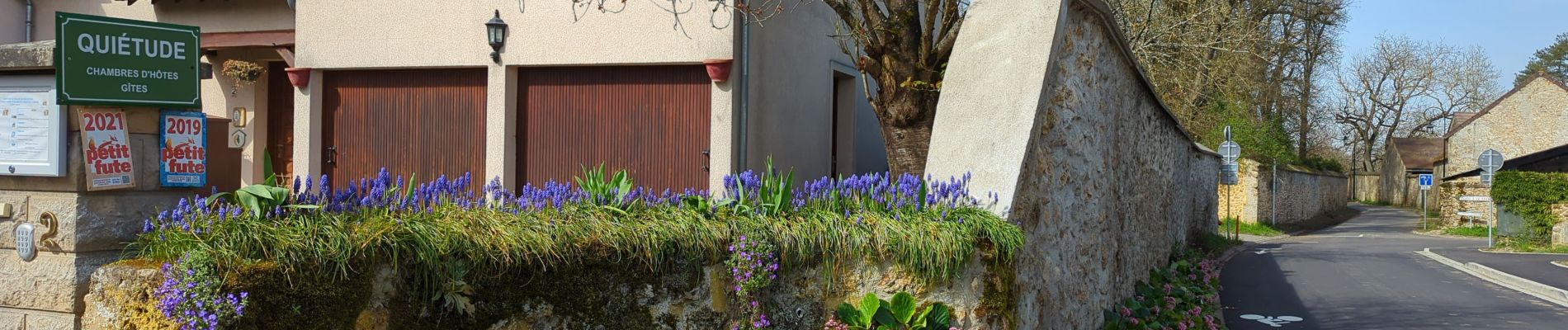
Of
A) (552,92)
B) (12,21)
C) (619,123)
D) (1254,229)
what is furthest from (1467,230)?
(12,21)

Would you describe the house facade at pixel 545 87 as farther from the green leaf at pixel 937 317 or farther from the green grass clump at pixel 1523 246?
the green grass clump at pixel 1523 246

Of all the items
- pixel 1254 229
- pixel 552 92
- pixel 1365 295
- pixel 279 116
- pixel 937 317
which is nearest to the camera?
pixel 937 317

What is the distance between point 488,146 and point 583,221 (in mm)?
6466

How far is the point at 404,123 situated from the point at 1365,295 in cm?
1077

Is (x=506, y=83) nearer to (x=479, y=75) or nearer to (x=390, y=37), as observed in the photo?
(x=479, y=75)

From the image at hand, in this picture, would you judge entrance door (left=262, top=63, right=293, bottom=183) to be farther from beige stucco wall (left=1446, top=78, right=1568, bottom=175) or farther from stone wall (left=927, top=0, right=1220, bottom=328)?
beige stucco wall (left=1446, top=78, right=1568, bottom=175)

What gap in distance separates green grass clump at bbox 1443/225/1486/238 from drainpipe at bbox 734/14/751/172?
92.0 ft

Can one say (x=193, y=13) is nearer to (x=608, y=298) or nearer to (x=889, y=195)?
(x=608, y=298)

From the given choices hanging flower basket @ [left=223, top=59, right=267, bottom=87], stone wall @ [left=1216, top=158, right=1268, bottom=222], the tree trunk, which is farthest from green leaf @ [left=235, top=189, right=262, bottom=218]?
stone wall @ [left=1216, top=158, right=1268, bottom=222]

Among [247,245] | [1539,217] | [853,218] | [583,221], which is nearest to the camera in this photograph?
[247,245]

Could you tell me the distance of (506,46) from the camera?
10.6 meters

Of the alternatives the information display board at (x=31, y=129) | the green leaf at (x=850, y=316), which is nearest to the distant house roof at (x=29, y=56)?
the information display board at (x=31, y=129)

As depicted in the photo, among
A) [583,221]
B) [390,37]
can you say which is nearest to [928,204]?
[583,221]

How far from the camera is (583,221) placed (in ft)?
14.7
